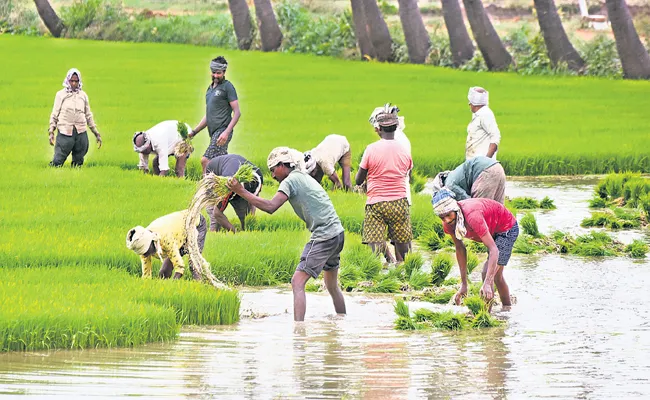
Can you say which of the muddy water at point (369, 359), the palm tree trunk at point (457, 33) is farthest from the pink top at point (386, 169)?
the palm tree trunk at point (457, 33)

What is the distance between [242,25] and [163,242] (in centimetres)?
3599

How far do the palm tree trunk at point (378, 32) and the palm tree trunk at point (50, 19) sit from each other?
14059 mm

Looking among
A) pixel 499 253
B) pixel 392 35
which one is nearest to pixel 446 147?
pixel 499 253

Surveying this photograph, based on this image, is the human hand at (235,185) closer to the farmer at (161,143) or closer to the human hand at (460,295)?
the human hand at (460,295)

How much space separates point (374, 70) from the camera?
39906mm

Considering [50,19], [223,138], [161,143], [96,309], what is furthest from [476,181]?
[50,19]

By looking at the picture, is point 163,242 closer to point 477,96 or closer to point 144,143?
point 477,96

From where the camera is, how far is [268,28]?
46.5 meters

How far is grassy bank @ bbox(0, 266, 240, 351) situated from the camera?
32.6 ft

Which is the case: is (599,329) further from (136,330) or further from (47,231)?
(47,231)

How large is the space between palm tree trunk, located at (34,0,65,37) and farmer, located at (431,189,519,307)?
41905 millimetres

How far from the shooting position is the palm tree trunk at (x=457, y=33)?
1597 inches

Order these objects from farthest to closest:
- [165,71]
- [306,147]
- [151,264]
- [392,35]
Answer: [392,35]
[165,71]
[306,147]
[151,264]

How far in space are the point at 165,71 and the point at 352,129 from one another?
13.3m
